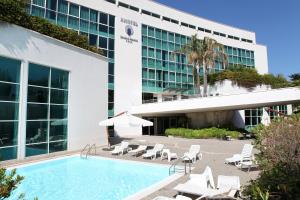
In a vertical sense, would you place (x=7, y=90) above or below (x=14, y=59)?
below

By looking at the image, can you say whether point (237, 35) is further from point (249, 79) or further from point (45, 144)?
point (45, 144)

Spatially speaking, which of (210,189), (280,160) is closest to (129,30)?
(210,189)

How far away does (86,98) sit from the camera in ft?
70.2

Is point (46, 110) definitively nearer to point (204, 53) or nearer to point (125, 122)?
point (125, 122)

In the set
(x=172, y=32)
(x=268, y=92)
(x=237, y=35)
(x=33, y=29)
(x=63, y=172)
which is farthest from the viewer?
(x=237, y=35)

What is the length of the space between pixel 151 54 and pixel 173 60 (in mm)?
4167

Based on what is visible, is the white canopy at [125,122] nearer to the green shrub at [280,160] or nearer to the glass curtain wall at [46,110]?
the glass curtain wall at [46,110]

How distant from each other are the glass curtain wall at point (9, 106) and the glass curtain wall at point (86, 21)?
15.7m

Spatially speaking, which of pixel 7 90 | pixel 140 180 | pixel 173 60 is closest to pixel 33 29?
pixel 7 90

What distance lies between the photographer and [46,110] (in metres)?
17.7

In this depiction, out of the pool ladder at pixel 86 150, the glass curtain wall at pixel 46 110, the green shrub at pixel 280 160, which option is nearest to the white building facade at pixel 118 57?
the glass curtain wall at pixel 46 110

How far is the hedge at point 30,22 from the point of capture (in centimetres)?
1519

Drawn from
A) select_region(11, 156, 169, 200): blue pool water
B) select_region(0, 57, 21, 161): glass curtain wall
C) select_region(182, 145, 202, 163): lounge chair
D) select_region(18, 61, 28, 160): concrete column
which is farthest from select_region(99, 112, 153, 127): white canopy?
select_region(0, 57, 21, 161): glass curtain wall

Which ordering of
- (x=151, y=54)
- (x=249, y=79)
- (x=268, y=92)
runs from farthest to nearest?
(x=151, y=54) → (x=249, y=79) → (x=268, y=92)
